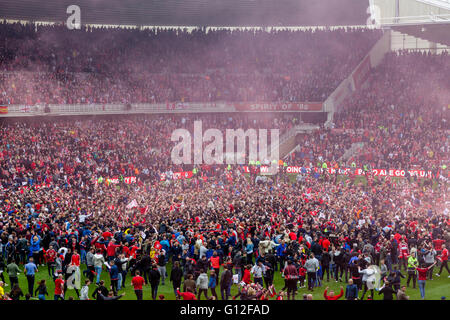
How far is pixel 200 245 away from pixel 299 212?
638 centimetres

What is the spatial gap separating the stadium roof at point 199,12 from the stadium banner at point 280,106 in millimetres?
8397

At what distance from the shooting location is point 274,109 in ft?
136

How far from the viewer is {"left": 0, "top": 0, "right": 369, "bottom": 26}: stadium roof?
134ft

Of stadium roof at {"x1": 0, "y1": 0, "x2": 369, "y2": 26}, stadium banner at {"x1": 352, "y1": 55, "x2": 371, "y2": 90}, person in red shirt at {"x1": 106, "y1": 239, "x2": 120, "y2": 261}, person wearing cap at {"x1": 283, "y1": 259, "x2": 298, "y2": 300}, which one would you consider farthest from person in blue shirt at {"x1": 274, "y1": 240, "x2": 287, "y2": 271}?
stadium banner at {"x1": 352, "y1": 55, "x2": 371, "y2": 90}

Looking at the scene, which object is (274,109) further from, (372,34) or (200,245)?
(200,245)

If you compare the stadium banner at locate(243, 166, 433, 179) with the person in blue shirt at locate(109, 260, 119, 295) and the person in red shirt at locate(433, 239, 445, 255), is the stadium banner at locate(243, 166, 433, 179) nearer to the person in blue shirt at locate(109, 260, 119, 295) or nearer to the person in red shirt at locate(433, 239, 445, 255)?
the person in red shirt at locate(433, 239, 445, 255)

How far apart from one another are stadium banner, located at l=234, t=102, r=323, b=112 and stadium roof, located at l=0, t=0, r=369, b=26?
8.40 m

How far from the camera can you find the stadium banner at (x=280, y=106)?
41469 millimetres

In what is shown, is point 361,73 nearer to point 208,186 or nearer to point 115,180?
point 208,186

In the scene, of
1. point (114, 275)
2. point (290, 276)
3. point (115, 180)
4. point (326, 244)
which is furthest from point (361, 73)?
point (114, 275)

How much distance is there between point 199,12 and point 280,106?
419 inches

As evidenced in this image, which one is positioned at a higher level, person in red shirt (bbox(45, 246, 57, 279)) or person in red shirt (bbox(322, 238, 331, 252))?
person in red shirt (bbox(322, 238, 331, 252))
